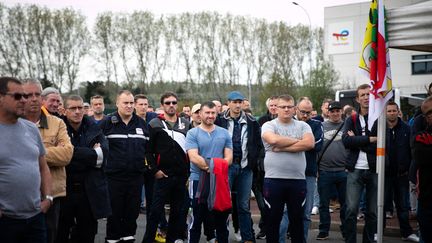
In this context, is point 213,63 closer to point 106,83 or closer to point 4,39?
point 106,83

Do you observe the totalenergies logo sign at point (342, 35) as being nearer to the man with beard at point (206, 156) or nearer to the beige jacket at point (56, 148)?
the man with beard at point (206, 156)

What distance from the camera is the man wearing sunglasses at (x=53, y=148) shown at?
209 inches

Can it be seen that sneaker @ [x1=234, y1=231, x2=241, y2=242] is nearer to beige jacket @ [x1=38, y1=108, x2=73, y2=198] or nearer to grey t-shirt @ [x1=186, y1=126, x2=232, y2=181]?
grey t-shirt @ [x1=186, y1=126, x2=232, y2=181]

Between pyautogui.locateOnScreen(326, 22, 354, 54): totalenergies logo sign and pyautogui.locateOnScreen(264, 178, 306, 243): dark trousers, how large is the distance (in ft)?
173

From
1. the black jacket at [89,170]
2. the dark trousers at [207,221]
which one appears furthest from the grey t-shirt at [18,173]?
the dark trousers at [207,221]

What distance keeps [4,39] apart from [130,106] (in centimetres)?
5770

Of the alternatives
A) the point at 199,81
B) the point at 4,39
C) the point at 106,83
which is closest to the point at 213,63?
the point at 199,81

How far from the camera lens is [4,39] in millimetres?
60281

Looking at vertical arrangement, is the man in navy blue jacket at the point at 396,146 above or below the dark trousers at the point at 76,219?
above

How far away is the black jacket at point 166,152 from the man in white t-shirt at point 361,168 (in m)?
2.25

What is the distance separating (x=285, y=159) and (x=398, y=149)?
84.1 inches

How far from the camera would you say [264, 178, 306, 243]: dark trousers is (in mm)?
6691

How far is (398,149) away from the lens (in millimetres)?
7902

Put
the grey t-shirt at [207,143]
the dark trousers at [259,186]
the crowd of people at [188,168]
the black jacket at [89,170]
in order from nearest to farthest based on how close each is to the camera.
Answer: the crowd of people at [188,168] < the black jacket at [89,170] < the grey t-shirt at [207,143] < the dark trousers at [259,186]
